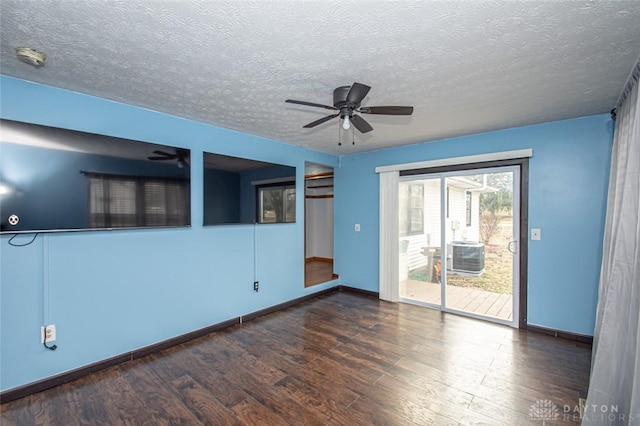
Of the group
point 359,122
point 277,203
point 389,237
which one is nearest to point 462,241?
point 389,237

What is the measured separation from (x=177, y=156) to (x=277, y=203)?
150 cm

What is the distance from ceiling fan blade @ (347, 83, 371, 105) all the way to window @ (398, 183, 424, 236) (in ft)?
8.92

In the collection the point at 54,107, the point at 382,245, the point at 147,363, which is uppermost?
the point at 54,107

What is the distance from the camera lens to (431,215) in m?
4.25

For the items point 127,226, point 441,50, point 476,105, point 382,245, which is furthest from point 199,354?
point 476,105

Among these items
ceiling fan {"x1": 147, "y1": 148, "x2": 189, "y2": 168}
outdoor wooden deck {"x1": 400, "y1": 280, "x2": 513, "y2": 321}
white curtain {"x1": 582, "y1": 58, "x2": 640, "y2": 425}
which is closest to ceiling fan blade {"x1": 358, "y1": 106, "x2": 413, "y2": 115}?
white curtain {"x1": 582, "y1": 58, "x2": 640, "y2": 425}

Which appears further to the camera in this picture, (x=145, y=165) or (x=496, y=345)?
(x=496, y=345)

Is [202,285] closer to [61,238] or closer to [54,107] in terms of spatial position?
[61,238]

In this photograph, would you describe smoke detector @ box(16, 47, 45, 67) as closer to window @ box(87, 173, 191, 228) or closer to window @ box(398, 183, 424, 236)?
window @ box(87, 173, 191, 228)

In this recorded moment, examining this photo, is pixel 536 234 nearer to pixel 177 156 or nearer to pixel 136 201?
pixel 177 156

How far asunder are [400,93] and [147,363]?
3.43 metres

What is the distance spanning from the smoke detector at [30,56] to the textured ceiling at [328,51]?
0.04 metres

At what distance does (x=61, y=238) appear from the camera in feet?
7.55

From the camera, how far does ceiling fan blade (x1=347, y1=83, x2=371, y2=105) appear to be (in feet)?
6.17
